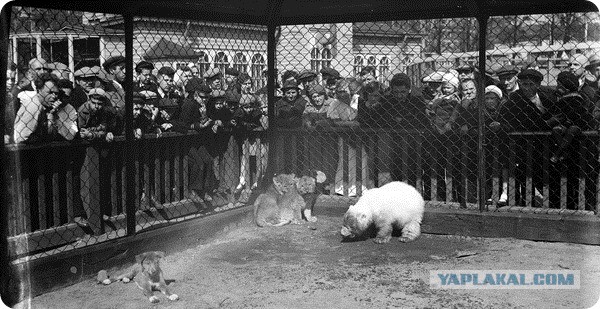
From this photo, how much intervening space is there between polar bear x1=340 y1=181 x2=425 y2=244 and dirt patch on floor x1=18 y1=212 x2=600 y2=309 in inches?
6.3

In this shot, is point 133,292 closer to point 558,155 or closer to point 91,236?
point 91,236

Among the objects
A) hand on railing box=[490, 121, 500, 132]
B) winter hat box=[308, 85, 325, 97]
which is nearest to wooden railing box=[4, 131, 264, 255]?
winter hat box=[308, 85, 325, 97]

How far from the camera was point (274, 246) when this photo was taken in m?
8.07

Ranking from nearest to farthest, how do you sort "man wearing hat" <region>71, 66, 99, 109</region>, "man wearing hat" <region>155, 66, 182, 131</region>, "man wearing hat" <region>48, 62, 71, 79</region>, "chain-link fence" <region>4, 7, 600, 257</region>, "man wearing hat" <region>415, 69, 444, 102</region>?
"chain-link fence" <region>4, 7, 600, 257</region>, "man wearing hat" <region>71, 66, 99, 109</region>, "man wearing hat" <region>155, 66, 182, 131</region>, "man wearing hat" <region>48, 62, 71, 79</region>, "man wearing hat" <region>415, 69, 444, 102</region>

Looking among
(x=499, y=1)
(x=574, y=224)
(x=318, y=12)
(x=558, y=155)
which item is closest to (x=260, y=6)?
(x=318, y=12)

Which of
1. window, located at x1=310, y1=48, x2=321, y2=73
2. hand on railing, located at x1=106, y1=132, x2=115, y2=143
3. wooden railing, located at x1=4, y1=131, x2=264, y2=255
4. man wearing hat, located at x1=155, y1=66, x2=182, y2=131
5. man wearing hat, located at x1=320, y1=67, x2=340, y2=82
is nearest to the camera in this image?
wooden railing, located at x1=4, y1=131, x2=264, y2=255

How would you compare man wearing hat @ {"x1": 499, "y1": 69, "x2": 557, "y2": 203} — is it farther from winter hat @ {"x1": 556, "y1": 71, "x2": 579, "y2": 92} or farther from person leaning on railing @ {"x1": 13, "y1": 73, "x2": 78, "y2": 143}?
person leaning on railing @ {"x1": 13, "y1": 73, "x2": 78, "y2": 143}

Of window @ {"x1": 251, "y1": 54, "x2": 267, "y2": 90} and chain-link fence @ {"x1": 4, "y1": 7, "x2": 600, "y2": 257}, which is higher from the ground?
window @ {"x1": 251, "y1": 54, "x2": 267, "y2": 90}

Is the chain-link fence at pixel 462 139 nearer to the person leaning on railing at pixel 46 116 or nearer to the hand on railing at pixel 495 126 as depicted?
the hand on railing at pixel 495 126

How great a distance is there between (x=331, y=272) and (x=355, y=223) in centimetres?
131

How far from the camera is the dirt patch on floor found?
A: 5828 millimetres

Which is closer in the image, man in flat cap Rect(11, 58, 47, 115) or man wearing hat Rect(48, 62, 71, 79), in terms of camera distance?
man in flat cap Rect(11, 58, 47, 115)

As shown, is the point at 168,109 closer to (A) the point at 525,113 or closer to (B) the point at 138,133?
(B) the point at 138,133

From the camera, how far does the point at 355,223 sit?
801cm
